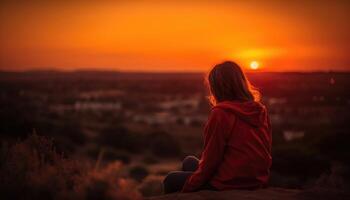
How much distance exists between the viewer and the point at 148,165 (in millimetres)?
23891

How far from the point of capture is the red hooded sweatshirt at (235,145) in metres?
5.25

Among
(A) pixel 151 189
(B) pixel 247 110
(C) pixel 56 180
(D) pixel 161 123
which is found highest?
(B) pixel 247 110

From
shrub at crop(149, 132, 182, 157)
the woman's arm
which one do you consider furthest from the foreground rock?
shrub at crop(149, 132, 182, 157)

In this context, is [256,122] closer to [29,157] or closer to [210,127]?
[210,127]

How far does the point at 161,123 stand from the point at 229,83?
40.7 metres

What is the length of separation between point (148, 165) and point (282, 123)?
679 inches

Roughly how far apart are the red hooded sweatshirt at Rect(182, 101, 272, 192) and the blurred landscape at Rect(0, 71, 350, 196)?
2.52 feet

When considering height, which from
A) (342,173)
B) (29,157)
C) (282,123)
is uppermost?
(29,157)

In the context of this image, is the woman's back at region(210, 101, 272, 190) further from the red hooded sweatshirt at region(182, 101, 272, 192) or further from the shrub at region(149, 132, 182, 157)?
the shrub at region(149, 132, 182, 157)

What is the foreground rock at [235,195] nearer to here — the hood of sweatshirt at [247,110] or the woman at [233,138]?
the woman at [233,138]

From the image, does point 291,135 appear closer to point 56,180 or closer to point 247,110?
point 247,110

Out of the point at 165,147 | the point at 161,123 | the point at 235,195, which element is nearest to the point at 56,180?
the point at 235,195

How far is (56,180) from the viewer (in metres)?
4.91

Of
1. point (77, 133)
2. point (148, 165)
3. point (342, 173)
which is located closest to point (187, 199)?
point (342, 173)
